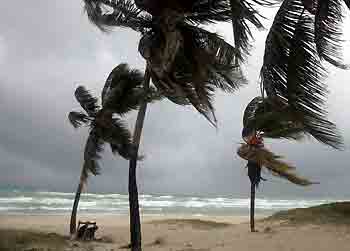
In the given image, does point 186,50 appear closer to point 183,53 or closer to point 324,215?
point 183,53

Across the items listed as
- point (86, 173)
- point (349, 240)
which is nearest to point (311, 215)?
point (349, 240)

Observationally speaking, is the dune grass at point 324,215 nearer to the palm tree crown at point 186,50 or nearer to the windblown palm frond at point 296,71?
the palm tree crown at point 186,50

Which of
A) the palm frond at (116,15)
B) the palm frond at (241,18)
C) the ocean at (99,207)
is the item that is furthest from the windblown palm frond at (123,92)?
the ocean at (99,207)

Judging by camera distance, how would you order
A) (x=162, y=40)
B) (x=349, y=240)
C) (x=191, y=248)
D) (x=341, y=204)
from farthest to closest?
(x=341, y=204) < (x=191, y=248) < (x=349, y=240) < (x=162, y=40)

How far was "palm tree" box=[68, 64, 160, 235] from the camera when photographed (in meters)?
16.2

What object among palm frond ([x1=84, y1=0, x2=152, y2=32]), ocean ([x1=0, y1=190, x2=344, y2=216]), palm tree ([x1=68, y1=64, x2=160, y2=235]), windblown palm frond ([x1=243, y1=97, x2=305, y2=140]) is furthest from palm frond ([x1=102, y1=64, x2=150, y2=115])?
ocean ([x1=0, y1=190, x2=344, y2=216])

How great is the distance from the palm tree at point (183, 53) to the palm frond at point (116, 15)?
2 centimetres

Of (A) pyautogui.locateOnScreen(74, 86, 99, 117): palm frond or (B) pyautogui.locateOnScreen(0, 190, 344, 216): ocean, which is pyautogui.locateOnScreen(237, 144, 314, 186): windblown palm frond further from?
(B) pyautogui.locateOnScreen(0, 190, 344, 216): ocean

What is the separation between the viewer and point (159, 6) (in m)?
7.52

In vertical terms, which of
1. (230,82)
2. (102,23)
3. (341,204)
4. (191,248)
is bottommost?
(191,248)

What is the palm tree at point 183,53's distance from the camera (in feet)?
24.0

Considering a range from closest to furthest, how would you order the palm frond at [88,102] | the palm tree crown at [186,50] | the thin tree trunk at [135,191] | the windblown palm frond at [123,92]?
the palm tree crown at [186,50], the thin tree trunk at [135,191], the windblown palm frond at [123,92], the palm frond at [88,102]

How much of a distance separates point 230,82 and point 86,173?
10.2m

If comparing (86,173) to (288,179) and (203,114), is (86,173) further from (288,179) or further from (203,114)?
(203,114)
